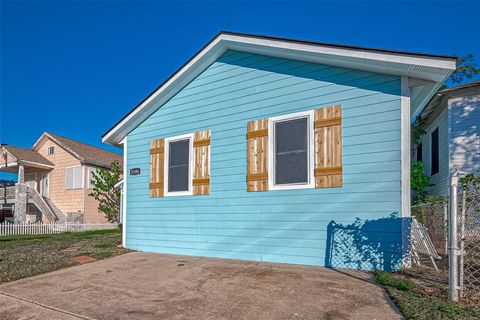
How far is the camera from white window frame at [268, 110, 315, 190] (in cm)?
580

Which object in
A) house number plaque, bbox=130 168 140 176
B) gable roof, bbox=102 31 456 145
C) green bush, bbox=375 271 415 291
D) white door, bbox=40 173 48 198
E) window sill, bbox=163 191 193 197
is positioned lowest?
green bush, bbox=375 271 415 291

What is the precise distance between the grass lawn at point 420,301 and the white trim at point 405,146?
1190 mm

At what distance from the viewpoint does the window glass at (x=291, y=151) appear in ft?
19.5

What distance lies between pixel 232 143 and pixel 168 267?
2.98 meters

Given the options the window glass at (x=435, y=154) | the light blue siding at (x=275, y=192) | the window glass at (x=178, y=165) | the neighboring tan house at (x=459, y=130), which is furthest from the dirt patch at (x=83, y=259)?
the window glass at (x=435, y=154)

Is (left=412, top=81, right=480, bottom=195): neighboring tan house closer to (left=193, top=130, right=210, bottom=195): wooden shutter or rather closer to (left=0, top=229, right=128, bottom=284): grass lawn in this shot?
(left=193, top=130, right=210, bottom=195): wooden shutter

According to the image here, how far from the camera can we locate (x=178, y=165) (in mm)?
7785

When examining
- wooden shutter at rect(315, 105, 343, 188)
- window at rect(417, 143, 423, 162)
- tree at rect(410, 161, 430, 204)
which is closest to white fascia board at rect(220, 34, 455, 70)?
wooden shutter at rect(315, 105, 343, 188)

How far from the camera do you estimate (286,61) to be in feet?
21.0

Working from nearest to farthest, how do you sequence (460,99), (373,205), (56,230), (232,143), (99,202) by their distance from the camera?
1. (373,205)
2. (232,143)
3. (460,99)
4. (56,230)
5. (99,202)

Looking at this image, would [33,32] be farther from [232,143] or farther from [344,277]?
[344,277]

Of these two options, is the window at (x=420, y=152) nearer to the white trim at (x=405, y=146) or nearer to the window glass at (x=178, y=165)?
the white trim at (x=405, y=146)

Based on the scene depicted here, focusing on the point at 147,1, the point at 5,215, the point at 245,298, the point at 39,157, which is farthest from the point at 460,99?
the point at 5,215

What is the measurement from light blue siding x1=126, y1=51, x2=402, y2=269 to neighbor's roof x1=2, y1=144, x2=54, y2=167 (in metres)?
15.3
